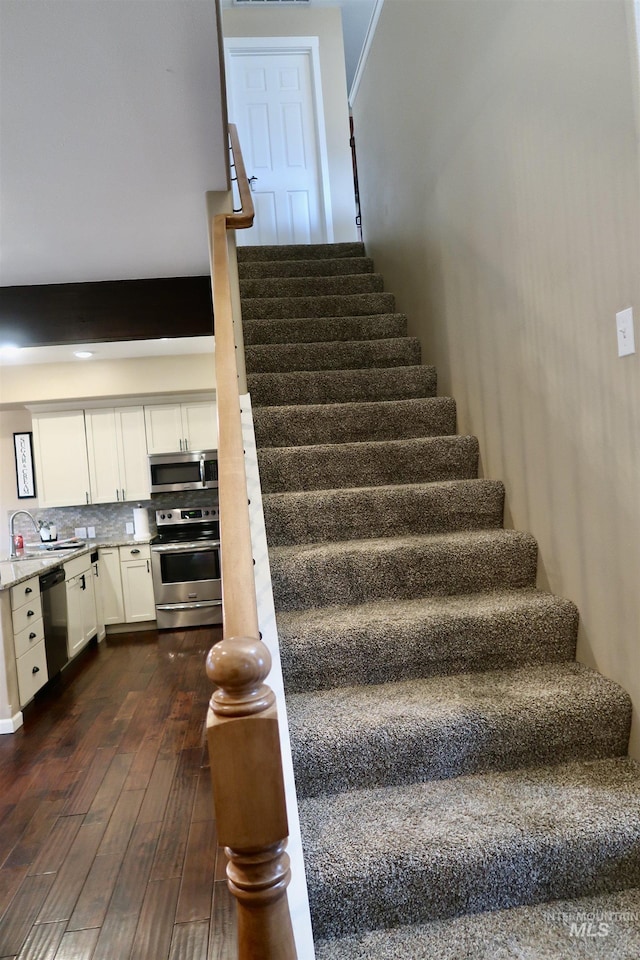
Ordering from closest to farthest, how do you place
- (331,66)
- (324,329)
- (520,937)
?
(520,937), (324,329), (331,66)

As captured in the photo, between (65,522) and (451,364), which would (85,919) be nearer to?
(451,364)

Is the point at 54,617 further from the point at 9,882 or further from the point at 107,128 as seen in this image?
the point at 107,128

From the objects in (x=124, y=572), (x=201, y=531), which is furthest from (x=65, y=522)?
(x=201, y=531)

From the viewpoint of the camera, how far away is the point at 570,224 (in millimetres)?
1883

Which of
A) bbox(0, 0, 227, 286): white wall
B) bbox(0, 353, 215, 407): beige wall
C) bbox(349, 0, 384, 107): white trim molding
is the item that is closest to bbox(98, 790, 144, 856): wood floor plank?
bbox(0, 0, 227, 286): white wall

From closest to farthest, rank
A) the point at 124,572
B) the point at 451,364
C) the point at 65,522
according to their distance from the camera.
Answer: the point at 451,364 → the point at 124,572 → the point at 65,522

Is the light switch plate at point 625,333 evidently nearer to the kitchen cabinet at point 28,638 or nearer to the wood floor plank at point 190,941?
the wood floor plank at point 190,941

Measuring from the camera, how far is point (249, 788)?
0.71m

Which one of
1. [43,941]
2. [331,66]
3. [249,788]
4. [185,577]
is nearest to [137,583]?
[185,577]

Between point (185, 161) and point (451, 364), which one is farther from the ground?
point (185, 161)

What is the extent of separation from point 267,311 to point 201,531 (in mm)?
2831

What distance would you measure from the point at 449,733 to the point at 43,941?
138cm

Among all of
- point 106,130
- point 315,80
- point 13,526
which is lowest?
point 13,526

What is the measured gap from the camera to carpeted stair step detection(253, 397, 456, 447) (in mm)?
2795
